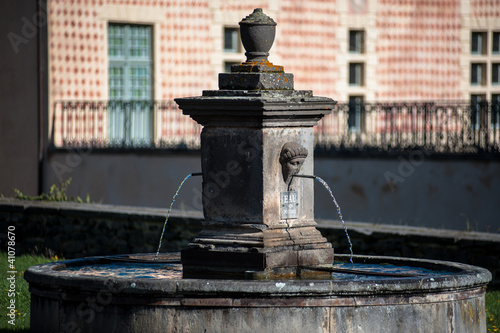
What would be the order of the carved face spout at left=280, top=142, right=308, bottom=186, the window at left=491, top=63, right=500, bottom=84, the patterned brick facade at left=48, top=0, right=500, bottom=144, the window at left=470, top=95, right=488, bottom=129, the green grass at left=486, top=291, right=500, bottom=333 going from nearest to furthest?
the carved face spout at left=280, top=142, right=308, bottom=186, the green grass at left=486, top=291, right=500, bottom=333, the window at left=470, top=95, right=488, bottom=129, the patterned brick facade at left=48, top=0, right=500, bottom=144, the window at left=491, top=63, right=500, bottom=84

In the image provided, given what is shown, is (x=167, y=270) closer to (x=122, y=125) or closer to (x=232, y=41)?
(x=122, y=125)

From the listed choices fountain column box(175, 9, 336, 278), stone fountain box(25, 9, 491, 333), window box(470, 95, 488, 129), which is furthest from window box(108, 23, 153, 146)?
fountain column box(175, 9, 336, 278)

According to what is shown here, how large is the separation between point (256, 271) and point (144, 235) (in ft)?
17.6

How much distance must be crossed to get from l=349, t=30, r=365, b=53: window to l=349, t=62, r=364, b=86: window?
0.30 meters

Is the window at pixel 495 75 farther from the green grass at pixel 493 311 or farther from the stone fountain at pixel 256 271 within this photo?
the stone fountain at pixel 256 271

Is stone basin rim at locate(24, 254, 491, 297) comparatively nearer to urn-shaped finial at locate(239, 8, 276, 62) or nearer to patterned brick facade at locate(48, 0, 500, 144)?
urn-shaped finial at locate(239, 8, 276, 62)

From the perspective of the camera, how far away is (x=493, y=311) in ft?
31.0

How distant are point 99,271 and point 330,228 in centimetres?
383

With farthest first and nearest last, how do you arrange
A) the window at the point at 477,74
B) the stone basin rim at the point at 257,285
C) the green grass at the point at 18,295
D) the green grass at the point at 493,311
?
the window at the point at 477,74
the green grass at the point at 493,311
the green grass at the point at 18,295
the stone basin rim at the point at 257,285

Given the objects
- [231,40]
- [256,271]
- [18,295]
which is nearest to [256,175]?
[256,271]

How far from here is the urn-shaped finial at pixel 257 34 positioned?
8000 millimetres

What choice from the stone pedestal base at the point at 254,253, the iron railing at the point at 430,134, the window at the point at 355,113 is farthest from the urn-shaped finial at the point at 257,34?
the window at the point at 355,113

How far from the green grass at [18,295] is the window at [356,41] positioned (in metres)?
11.1

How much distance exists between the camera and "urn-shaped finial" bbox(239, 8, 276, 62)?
8000 millimetres
